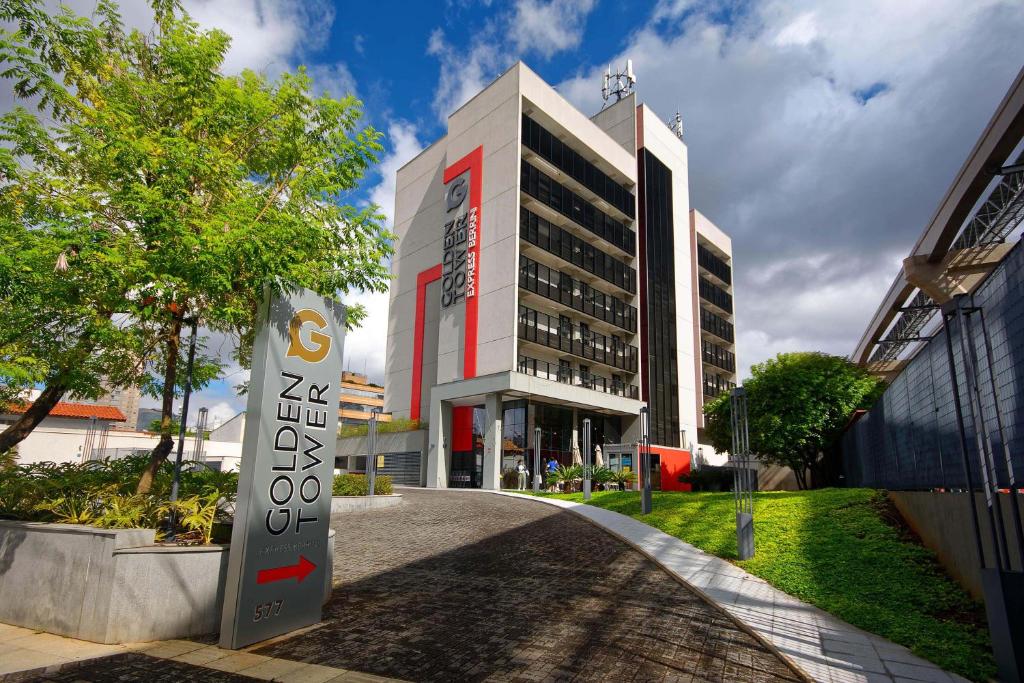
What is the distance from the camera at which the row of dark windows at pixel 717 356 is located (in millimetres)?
59312

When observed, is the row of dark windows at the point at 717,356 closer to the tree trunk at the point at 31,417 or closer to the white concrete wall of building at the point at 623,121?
the white concrete wall of building at the point at 623,121

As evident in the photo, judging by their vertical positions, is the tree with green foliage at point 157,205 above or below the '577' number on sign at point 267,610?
above

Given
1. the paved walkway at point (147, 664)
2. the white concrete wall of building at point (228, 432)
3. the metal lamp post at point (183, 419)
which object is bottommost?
the paved walkway at point (147, 664)

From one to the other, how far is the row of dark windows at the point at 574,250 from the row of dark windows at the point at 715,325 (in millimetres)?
16003

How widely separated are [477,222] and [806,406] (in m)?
22.9

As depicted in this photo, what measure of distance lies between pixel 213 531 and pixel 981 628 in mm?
9985

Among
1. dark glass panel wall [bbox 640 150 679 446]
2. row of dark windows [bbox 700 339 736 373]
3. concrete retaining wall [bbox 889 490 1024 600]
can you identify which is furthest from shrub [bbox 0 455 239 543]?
row of dark windows [bbox 700 339 736 373]

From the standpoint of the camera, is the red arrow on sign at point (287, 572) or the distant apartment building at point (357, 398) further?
the distant apartment building at point (357, 398)

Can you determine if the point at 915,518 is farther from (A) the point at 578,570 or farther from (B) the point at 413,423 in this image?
(B) the point at 413,423

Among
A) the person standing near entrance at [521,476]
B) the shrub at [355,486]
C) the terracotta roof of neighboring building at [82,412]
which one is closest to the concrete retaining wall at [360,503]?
the shrub at [355,486]

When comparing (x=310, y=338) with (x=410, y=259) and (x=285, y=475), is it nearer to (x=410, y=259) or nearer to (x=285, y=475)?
(x=285, y=475)

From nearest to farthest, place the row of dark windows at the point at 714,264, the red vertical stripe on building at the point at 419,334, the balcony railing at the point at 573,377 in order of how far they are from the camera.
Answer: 1. the balcony railing at the point at 573,377
2. the red vertical stripe on building at the point at 419,334
3. the row of dark windows at the point at 714,264

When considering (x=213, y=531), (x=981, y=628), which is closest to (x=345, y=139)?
(x=213, y=531)

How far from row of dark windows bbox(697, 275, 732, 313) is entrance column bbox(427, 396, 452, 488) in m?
33.2
